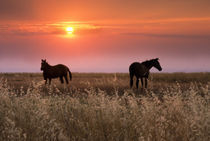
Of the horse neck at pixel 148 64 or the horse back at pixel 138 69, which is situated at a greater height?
Result: the horse neck at pixel 148 64

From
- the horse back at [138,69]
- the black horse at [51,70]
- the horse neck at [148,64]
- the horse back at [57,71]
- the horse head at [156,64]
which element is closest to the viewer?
the horse back at [138,69]

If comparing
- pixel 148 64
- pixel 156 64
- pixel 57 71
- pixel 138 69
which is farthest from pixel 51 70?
pixel 156 64

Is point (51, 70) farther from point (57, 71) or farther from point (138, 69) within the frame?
point (138, 69)

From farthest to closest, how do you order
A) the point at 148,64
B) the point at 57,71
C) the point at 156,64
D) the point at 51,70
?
the point at 57,71
the point at 51,70
the point at 156,64
the point at 148,64

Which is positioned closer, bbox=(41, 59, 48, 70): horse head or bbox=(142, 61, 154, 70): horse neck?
bbox=(142, 61, 154, 70): horse neck

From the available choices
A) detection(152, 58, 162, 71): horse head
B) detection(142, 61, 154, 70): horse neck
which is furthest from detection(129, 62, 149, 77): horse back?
detection(152, 58, 162, 71): horse head

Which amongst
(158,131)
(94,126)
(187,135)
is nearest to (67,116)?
(94,126)

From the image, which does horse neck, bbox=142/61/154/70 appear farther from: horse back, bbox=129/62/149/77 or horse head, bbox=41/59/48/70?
horse head, bbox=41/59/48/70

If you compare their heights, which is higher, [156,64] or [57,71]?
[156,64]

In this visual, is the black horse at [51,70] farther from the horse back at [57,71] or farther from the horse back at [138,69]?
the horse back at [138,69]

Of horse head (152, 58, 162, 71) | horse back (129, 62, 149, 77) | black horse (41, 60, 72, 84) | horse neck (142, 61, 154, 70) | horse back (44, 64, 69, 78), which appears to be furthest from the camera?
horse back (44, 64, 69, 78)

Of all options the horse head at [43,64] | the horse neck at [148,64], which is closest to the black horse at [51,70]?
the horse head at [43,64]

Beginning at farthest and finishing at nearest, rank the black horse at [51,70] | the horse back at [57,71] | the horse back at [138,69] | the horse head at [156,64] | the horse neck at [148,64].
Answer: the horse back at [57,71], the black horse at [51,70], the horse head at [156,64], the horse neck at [148,64], the horse back at [138,69]

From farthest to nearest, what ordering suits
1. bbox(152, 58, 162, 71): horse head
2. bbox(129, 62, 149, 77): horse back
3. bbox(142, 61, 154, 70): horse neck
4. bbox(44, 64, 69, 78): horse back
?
bbox(44, 64, 69, 78): horse back → bbox(152, 58, 162, 71): horse head → bbox(142, 61, 154, 70): horse neck → bbox(129, 62, 149, 77): horse back
